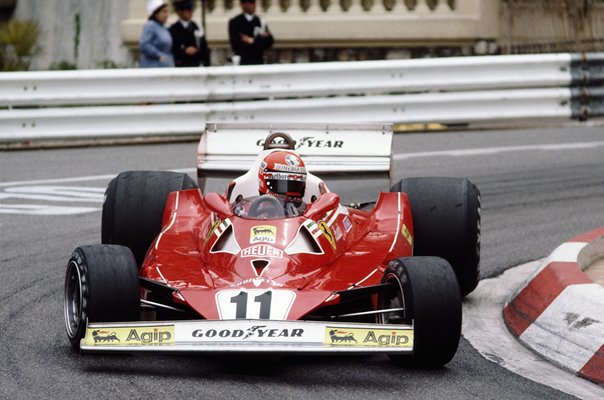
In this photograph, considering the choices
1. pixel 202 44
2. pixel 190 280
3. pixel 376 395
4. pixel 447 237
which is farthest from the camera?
pixel 202 44

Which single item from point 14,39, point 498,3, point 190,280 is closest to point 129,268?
point 190,280

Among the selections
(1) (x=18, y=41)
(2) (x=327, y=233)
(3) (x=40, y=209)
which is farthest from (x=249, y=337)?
(1) (x=18, y=41)

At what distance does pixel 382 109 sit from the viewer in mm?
16797

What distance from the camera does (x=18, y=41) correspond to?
22.7m

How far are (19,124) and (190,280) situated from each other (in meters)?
8.76

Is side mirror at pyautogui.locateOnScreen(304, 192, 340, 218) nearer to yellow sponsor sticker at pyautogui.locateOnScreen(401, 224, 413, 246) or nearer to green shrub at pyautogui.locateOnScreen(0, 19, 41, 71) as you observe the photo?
yellow sponsor sticker at pyautogui.locateOnScreen(401, 224, 413, 246)

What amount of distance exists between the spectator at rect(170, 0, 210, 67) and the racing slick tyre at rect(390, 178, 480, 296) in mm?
8673

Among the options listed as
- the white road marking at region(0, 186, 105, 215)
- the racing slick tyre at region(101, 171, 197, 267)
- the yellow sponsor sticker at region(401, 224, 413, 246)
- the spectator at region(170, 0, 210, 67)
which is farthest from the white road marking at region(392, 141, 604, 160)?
the yellow sponsor sticker at region(401, 224, 413, 246)

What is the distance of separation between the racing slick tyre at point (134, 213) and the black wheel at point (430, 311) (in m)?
2.22

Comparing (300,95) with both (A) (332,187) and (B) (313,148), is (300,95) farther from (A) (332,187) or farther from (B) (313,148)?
(B) (313,148)

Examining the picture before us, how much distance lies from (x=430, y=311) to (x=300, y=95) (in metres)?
9.93

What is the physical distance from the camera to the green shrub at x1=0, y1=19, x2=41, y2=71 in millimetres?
22561

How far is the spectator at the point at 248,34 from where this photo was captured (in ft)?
57.4

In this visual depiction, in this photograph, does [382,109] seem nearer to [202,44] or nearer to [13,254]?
[202,44]
